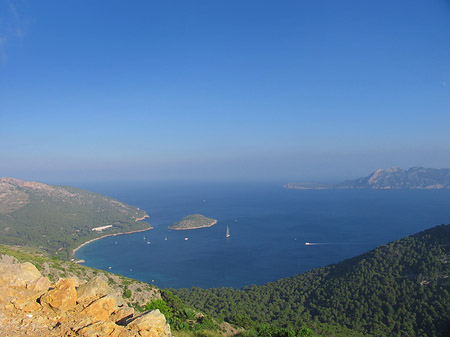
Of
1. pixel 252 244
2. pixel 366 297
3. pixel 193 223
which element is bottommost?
pixel 252 244

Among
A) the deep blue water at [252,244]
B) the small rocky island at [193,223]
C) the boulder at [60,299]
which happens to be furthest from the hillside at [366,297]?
the small rocky island at [193,223]

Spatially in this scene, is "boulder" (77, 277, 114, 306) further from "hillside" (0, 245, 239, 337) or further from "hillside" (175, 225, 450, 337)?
"hillside" (175, 225, 450, 337)

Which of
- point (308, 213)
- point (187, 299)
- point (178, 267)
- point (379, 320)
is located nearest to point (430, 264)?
point (379, 320)

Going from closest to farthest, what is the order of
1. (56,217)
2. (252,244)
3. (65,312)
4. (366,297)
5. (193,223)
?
1. (65,312)
2. (366,297)
3. (252,244)
4. (56,217)
5. (193,223)

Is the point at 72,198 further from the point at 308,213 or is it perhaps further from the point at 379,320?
the point at 379,320

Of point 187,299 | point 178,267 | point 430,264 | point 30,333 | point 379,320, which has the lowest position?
point 178,267

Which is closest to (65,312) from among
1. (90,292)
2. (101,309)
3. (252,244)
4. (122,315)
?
(90,292)

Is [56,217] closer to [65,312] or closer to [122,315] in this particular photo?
[65,312]
